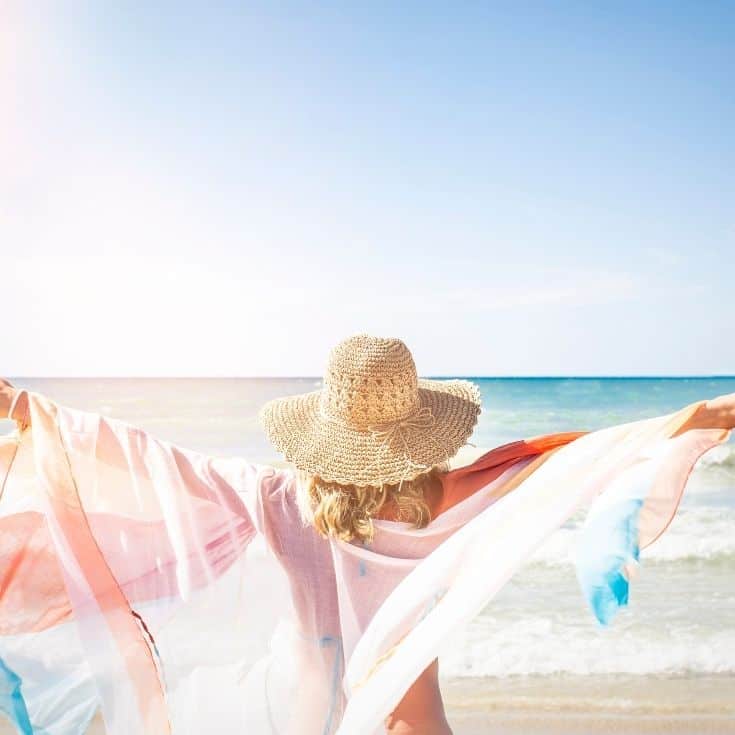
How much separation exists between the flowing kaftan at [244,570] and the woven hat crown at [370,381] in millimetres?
245

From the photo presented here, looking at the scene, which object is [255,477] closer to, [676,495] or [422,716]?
[422,716]

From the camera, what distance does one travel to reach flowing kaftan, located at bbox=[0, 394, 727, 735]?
1.97 metres

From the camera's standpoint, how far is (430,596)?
1.98m

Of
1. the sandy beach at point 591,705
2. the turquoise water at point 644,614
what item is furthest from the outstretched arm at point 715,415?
the sandy beach at point 591,705

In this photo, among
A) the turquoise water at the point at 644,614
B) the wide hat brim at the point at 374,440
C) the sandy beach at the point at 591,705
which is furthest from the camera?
the turquoise water at the point at 644,614

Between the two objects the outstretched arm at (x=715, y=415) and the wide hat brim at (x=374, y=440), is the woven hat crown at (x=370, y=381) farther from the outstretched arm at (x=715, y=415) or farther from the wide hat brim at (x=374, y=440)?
the outstretched arm at (x=715, y=415)

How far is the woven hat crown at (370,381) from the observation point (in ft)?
6.59

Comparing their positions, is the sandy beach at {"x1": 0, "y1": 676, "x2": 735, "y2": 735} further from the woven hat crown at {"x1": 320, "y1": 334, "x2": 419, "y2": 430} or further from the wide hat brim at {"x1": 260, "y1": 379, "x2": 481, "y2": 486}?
the woven hat crown at {"x1": 320, "y1": 334, "x2": 419, "y2": 430}

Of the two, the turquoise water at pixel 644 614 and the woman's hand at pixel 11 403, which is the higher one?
the woman's hand at pixel 11 403

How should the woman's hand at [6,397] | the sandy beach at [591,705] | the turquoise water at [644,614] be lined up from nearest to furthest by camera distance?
the woman's hand at [6,397], the sandy beach at [591,705], the turquoise water at [644,614]

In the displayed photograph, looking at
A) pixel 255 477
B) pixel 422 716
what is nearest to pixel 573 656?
pixel 422 716

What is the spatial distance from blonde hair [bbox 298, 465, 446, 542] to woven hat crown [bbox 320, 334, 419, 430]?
0.17 m

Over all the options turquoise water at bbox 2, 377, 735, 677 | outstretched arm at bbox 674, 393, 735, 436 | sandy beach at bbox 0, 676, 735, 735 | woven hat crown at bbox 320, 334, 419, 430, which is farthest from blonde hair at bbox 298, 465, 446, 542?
sandy beach at bbox 0, 676, 735, 735

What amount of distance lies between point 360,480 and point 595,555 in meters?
0.59
